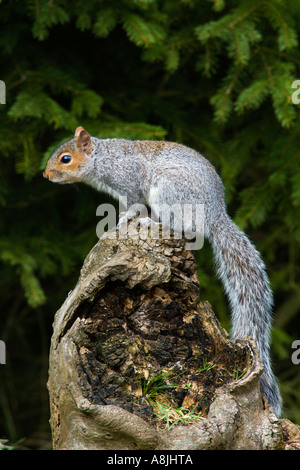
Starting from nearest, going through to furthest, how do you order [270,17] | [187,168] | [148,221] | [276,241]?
[148,221] < [187,168] < [270,17] < [276,241]

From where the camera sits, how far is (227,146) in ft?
10.4

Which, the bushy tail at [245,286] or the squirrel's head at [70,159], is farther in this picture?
the squirrel's head at [70,159]

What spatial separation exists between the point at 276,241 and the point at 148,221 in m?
1.69

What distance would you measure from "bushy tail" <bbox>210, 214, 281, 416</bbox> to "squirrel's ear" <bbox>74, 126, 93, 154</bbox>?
810mm

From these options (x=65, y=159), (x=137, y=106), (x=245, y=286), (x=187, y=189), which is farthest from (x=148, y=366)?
(x=137, y=106)

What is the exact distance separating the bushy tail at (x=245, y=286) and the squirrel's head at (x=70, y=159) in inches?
31.6

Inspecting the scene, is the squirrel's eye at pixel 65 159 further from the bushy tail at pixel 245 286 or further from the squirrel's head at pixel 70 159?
the bushy tail at pixel 245 286

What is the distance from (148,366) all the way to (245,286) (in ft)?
1.98

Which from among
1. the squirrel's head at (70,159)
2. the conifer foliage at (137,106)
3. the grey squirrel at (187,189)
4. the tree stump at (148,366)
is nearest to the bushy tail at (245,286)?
the grey squirrel at (187,189)

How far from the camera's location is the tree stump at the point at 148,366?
1699 millimetres

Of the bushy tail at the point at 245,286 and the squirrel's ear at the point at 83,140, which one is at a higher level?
the squirrel's ear at the point at 83,140

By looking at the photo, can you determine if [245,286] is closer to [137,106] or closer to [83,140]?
[83,140]
